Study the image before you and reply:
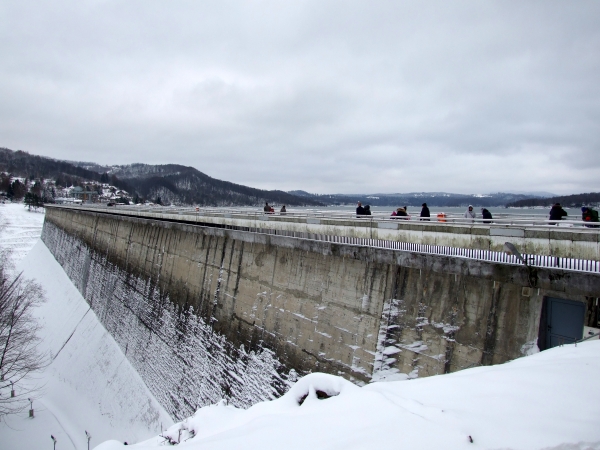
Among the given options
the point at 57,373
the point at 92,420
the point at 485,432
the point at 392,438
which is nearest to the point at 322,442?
the point at 392,438

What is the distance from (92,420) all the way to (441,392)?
72.1 ft

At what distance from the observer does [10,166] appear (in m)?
170

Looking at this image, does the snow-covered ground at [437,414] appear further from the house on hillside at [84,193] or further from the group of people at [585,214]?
the house on hillside at [84,193]

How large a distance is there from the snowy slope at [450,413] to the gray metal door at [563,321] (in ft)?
4.24

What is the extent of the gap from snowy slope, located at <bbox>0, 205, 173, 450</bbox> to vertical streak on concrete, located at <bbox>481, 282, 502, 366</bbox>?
52.0ft

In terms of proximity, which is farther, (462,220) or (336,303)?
(336,303)

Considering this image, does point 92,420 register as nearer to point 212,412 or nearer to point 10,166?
point 212,412

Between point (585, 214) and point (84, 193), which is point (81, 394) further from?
point (84, 193)

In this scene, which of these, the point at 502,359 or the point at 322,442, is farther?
the point at 502,359

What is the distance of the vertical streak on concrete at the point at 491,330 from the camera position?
716 centimetres

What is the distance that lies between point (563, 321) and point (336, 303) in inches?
227

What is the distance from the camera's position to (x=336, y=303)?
1059cm

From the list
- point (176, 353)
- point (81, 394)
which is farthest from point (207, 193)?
point (176, 353)

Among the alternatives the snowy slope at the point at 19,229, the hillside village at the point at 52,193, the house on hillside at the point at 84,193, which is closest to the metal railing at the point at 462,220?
the snowy slope at the point at 19,229
